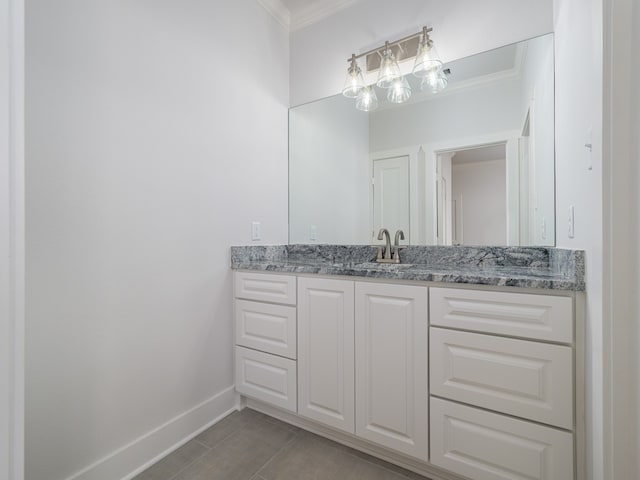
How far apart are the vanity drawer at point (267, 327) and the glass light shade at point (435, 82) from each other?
1470 mm

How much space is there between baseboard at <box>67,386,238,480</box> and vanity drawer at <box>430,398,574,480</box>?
1137 millimetres

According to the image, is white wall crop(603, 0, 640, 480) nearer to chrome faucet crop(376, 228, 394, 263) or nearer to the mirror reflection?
the mirror reflection

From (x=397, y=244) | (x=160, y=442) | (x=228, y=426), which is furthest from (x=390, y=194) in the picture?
(x=160, y=442)

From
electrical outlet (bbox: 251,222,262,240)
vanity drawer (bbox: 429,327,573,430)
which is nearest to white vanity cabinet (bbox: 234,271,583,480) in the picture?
vanity drawer (bbox: 429,327,573,430)

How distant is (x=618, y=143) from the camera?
737 mm

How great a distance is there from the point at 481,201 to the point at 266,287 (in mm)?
1252

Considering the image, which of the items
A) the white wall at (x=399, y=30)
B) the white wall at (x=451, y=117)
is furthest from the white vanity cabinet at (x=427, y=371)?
the white wall at (x=399, y=30)

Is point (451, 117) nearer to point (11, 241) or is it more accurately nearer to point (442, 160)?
point (442, 160)

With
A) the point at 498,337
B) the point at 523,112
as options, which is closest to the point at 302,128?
the point at 523,112

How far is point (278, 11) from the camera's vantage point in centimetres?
212

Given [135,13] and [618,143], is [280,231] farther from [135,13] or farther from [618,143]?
[618,143]

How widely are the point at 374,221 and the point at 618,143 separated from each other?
1281mm

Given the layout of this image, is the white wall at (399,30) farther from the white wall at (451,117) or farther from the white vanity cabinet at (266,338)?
the white vanity cabinet at (266,338)

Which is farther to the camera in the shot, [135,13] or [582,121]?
[135,13]
